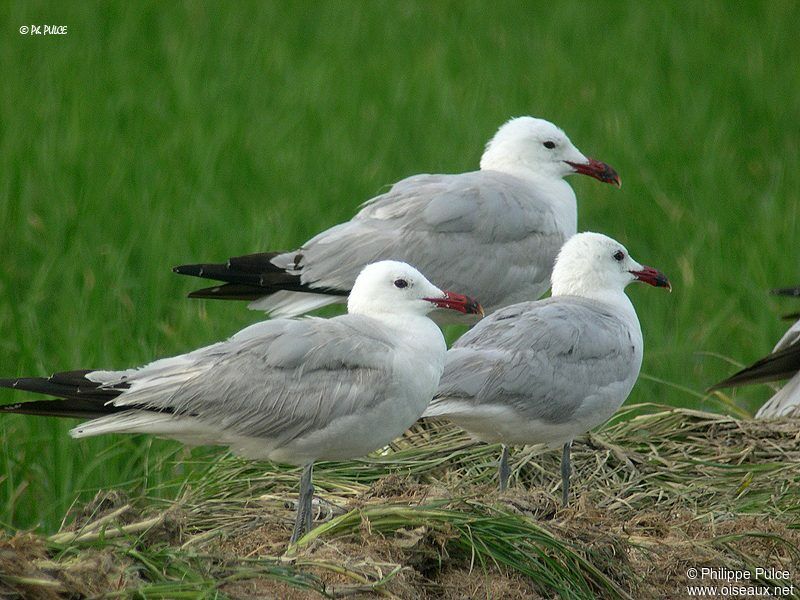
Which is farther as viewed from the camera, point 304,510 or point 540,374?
point 540,374

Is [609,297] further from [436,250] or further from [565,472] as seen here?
[436,250]

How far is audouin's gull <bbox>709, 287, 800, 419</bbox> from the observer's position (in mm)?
6703

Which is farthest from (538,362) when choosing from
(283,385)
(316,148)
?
(316,148)

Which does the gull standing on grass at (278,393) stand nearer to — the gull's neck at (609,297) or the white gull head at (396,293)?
the white gull head at (396,293)

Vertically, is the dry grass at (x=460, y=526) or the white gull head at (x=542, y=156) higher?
the white gull head at (x=542, y=156)

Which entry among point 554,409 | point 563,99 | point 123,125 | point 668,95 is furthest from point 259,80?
point 554,409

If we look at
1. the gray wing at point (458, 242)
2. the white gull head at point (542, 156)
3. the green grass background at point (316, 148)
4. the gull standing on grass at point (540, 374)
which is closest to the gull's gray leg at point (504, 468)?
the gull standing on grass at point (540, 374)

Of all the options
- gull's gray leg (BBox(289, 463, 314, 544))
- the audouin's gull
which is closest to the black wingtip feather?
the audouin's gull

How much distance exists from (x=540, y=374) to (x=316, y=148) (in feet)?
17.7

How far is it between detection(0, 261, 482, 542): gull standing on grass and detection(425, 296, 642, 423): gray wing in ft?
1.06

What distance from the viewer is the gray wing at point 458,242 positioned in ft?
22.2

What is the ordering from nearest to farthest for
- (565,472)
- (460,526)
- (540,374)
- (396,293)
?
1. (460,526)
2. (396,293)
3. (540,374)
4. (565,472)

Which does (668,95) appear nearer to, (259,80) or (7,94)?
(259,80)

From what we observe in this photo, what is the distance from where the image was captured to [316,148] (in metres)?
10.4
